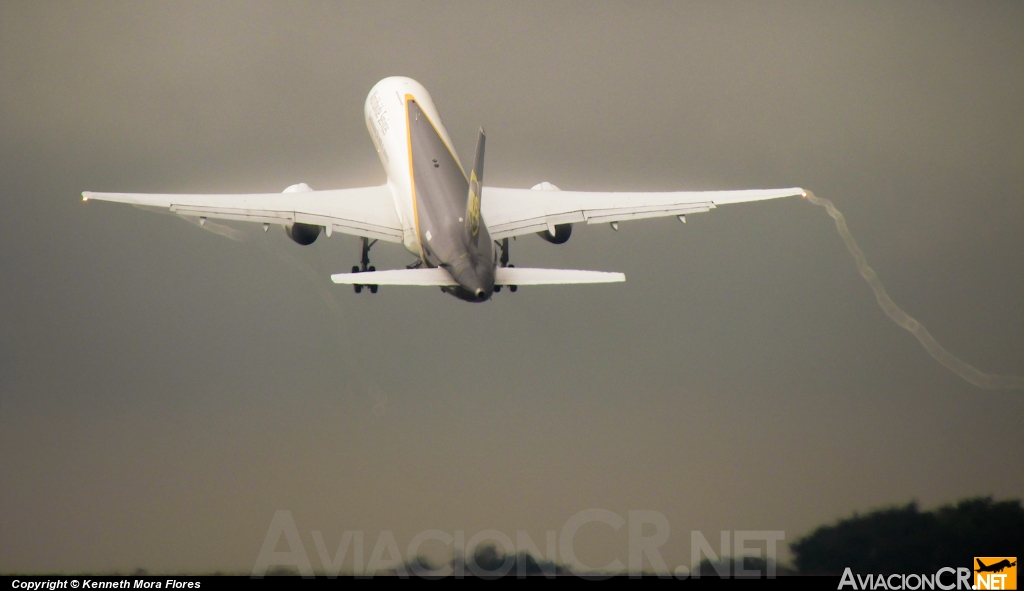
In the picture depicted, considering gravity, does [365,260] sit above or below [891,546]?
above

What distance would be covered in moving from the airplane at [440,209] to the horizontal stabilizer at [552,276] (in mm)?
44

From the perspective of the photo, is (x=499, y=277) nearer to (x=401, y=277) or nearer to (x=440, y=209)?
(x=401, y=277)

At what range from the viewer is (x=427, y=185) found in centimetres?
5084

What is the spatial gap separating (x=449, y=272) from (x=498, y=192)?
8.60 metres

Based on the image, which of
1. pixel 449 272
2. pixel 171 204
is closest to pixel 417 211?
pixel 449 272

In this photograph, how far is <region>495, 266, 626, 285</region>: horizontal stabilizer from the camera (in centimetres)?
4397

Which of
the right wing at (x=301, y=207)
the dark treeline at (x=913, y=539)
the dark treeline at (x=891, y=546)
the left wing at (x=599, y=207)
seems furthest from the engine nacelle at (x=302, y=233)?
the dark treeline at (x=913, y=539)

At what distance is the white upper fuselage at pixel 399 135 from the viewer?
5150 cm

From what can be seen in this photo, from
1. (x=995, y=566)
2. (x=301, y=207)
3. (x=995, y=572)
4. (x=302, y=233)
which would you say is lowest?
(x=995, y=572)

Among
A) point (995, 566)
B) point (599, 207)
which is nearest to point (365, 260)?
point (599, 207)

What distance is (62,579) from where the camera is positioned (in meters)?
50.2

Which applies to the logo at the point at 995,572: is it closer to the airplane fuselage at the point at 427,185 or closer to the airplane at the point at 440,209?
the airplane at the point at 440,209

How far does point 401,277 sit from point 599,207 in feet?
33.0

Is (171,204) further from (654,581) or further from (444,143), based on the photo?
(654,581)
